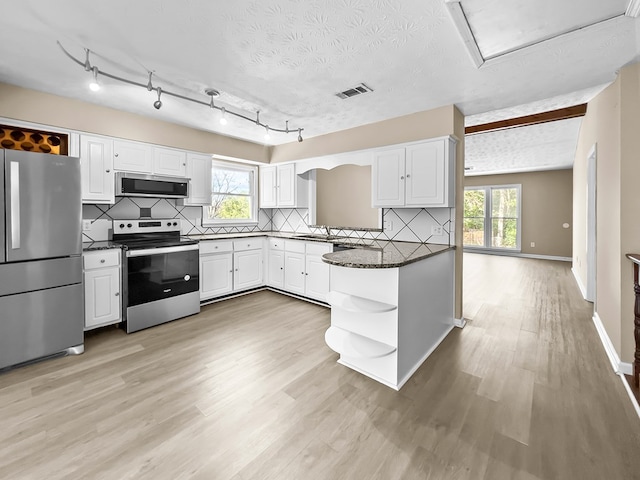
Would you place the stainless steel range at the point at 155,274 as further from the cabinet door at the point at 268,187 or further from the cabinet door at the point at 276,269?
the cabinet door at the point at 268,187

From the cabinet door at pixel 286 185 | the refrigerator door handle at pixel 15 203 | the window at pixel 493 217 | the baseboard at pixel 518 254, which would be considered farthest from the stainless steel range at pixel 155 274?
the baseboard at pixel 518 254

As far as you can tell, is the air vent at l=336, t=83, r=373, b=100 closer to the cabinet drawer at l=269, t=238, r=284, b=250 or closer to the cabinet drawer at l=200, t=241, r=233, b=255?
the cabinet drawer at l=269, t=238, r=284, b=250

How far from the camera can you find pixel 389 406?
2006 millimetres

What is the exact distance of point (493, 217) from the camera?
9.24m

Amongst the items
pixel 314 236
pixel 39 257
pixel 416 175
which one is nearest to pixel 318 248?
pixel 314 236

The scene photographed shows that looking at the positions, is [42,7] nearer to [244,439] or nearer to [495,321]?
[244,439]

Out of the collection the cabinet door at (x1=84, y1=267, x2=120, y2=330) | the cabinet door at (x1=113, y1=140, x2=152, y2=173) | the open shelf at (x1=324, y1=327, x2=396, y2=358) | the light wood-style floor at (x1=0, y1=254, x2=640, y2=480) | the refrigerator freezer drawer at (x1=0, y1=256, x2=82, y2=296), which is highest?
the cabinet door at (x1=113, y1=140, x2=152, y2=173)

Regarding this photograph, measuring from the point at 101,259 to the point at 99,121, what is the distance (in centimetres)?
154

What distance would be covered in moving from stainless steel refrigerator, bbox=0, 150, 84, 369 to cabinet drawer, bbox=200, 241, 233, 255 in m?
1.42

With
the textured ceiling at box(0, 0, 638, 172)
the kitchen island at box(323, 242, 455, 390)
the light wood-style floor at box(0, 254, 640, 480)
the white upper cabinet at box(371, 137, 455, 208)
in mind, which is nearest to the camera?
the light wood-style floor at box(0, 254, 640, 480)

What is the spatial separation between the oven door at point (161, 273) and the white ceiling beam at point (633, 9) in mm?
4113

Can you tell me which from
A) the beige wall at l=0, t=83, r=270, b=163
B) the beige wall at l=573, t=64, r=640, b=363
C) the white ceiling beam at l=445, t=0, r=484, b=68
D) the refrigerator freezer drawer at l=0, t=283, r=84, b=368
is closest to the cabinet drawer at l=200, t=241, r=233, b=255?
the beige wall at l=0, t=83, r=270, b=163

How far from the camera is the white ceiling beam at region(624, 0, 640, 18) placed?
1624 mm

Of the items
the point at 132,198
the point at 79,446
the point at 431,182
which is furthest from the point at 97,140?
the point at 431,182
